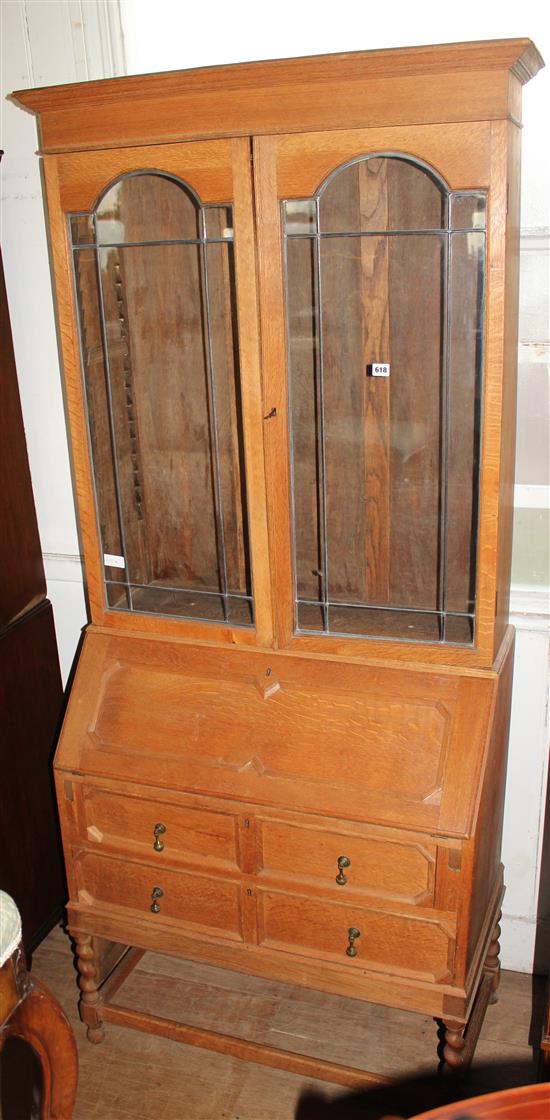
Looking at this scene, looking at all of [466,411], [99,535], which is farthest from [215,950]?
[466,411]

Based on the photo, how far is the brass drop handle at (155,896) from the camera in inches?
80.0

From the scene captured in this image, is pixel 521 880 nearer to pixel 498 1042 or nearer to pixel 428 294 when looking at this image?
pixel 498 1042

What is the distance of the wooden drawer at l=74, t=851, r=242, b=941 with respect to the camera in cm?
198

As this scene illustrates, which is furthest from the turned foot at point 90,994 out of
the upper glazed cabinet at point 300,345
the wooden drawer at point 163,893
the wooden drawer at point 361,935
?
the upper glazed cabinet at point 300,345

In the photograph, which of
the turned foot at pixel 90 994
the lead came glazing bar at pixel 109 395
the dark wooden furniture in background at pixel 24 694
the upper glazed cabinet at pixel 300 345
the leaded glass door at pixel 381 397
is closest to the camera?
the upper glazed cabinet at pixel 300 345

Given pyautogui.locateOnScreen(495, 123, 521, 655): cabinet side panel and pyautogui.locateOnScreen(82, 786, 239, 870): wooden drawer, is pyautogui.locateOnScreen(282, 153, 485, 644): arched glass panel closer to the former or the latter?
pyautogui.locateOnScreen(495, 123, 521, 655): cabinet side panel

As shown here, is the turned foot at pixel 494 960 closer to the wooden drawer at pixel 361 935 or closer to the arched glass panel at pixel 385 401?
the wooden drawer at pixel 361 935

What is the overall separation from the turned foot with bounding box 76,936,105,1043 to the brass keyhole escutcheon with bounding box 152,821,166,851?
1.16 ft

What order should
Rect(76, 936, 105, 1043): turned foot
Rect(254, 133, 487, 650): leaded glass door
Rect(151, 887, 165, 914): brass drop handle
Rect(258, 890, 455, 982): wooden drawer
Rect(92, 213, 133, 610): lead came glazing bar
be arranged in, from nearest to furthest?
Rect(254, 133, 487, 650): leaded glass door → Rect(258, 890, 455, 982): wooden drawer → Rect(92, 213, 133, 610): lead came glazing bar → Rect(151, 887, 165, 914): brass drop handle → Rect(76, 936, 105, 1043): turned foot

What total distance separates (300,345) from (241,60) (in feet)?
2.23

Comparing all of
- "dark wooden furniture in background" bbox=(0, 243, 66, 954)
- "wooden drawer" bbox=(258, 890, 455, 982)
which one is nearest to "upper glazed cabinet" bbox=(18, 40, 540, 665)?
"dark wooden furniture in background" bbox=(0, 243, 66, 954)

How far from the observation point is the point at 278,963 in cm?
196

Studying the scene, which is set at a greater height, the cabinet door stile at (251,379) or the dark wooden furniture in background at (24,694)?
the cabinet door stile at (251,379)

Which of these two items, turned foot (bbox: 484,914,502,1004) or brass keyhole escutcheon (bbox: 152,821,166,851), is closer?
brass keyhole escutcheon (bbox: 152,821,166,851)
